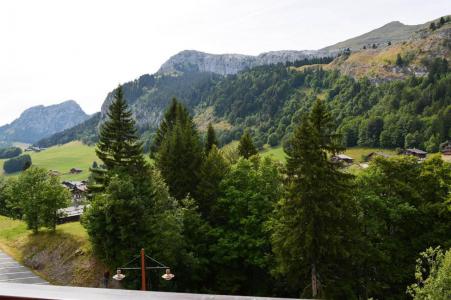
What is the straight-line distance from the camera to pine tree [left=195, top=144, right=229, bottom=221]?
45844 millimetres

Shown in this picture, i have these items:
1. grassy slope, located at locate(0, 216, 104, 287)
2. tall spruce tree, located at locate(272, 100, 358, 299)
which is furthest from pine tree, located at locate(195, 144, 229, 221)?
tall spruce tree, located at locate(272, 100, 358, 299)

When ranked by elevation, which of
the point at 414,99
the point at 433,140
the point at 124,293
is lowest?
the point at 433,140

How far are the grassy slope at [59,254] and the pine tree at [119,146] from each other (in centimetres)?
748

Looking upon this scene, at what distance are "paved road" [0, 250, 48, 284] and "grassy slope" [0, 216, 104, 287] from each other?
0.70m

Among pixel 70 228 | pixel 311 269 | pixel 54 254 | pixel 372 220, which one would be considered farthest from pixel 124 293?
pixel 70 228

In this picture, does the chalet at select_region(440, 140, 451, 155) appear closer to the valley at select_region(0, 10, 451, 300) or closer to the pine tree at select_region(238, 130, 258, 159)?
the pine tree at select_region(238, 130, 258, 159)

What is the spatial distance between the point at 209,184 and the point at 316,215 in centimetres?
1695

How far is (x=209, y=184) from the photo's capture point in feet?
150

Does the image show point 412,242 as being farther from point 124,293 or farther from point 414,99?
point 414,99

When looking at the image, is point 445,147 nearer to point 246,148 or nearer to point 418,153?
point 418,153

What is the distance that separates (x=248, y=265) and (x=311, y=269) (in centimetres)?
1124

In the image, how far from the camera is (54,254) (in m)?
45.9

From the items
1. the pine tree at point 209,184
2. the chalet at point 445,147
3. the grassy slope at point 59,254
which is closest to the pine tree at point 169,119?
the pine tree at point 209,184

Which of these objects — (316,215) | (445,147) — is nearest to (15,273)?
(316,215)
